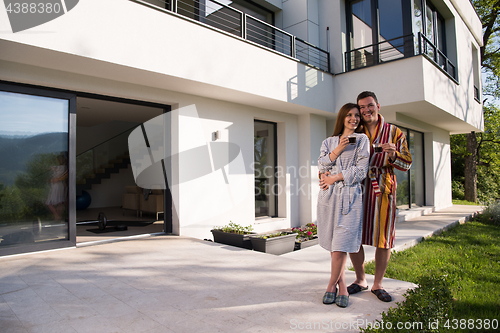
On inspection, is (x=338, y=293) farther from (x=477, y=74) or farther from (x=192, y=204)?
(x=477, y=74)

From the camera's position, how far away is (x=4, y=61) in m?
4.00

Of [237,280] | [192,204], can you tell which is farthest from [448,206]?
[237,280]

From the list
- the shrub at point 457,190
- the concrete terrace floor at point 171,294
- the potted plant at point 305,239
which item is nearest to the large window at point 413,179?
the potted plant at point 305,239

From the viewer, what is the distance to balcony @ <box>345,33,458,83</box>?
7085mm

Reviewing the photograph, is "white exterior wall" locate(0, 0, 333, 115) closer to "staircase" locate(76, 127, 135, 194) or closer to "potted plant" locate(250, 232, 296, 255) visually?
"potted plant" locate(250, 232, 296, 255)

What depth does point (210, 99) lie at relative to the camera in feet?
20.7

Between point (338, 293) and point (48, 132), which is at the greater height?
point (48, 132)

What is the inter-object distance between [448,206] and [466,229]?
5243 mm

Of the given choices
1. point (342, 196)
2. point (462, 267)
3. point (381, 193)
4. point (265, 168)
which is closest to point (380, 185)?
point (381, 193)

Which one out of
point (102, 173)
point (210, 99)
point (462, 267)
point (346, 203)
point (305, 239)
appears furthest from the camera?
point (102, 173)

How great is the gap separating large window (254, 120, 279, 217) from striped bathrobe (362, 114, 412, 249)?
5.01 m

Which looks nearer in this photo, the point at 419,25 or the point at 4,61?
the point at 4,61

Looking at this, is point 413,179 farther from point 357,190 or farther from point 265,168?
point 357,190

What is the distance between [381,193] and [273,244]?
2.58m
